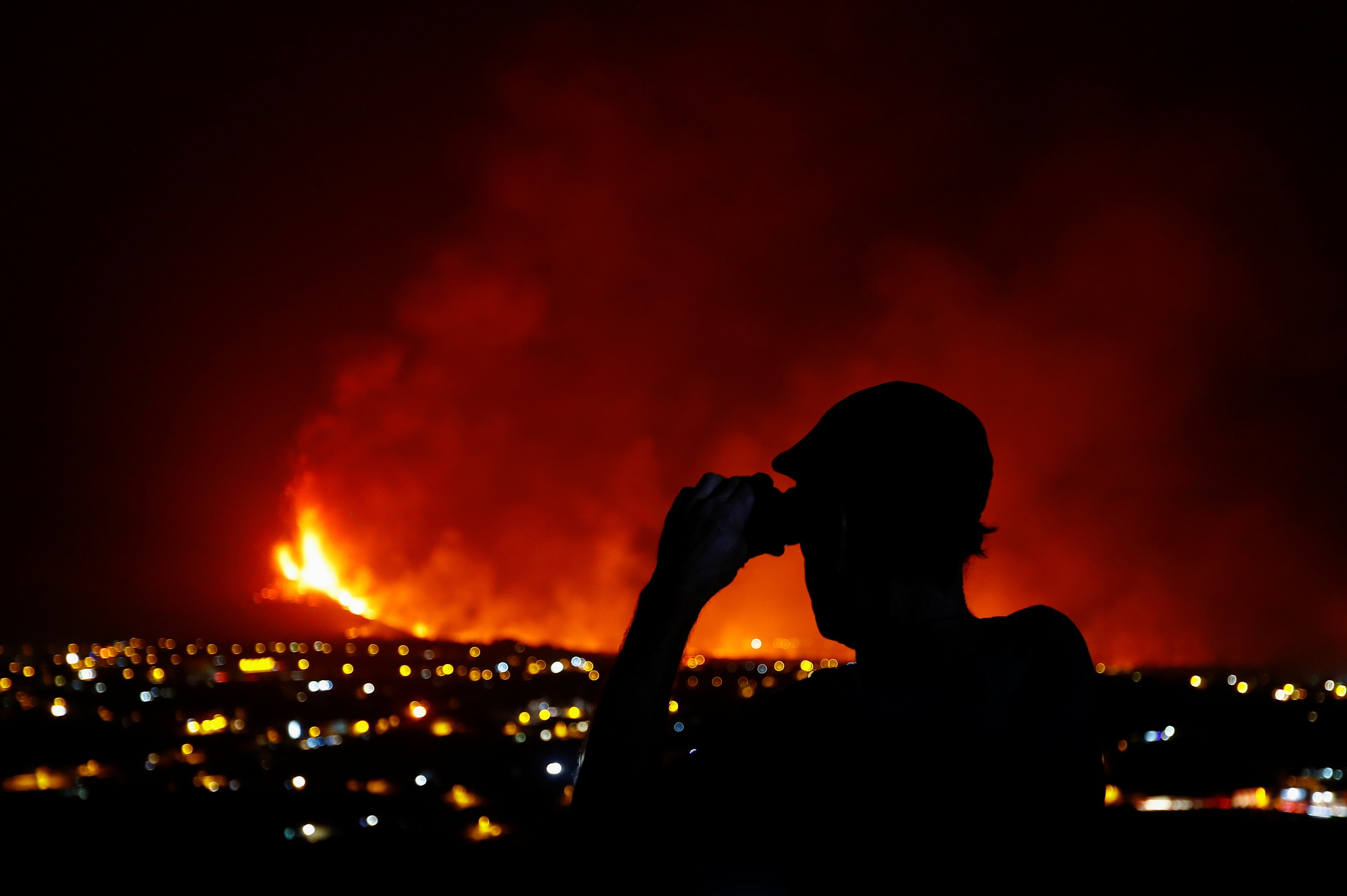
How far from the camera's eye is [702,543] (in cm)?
159

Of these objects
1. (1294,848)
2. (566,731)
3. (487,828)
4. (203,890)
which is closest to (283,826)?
(487,828)

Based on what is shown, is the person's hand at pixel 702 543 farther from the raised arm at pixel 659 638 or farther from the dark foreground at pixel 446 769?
the dark foreground at pixel 446 769

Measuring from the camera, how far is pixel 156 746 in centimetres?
5769

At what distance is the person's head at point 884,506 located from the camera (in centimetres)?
155

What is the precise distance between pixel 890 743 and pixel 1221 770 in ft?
168

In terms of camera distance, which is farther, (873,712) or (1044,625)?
(1044,625)

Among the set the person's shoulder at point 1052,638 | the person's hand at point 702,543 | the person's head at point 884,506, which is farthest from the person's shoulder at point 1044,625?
the person's hand at point 702,543

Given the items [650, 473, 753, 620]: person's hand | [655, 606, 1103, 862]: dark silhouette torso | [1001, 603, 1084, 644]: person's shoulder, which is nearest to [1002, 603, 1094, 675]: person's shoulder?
[1001, 603, 1084, 644]: person's shoulder

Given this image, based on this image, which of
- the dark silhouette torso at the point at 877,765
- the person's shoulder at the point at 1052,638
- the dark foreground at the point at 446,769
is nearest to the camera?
the dark silhouette torso at the point at 877,765

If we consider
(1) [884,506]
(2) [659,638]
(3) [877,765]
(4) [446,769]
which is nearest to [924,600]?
(1) [884,506]

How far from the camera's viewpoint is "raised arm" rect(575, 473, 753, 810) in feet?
4.65

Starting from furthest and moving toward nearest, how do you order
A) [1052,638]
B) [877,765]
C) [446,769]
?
[446,769]
[1052,638]
[877,765]

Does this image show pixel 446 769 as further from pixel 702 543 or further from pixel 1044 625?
pixel 1044 625

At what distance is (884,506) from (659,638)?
1.49ft
